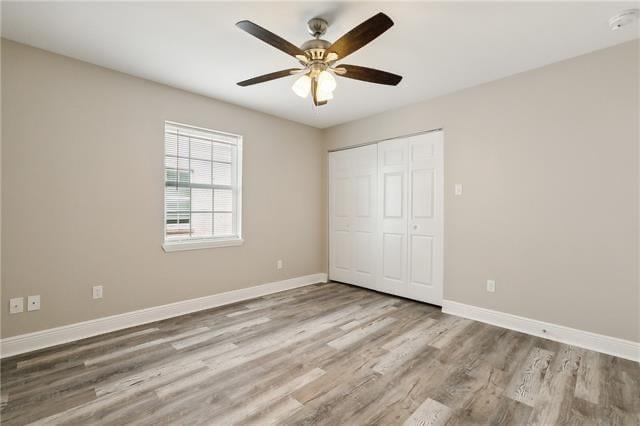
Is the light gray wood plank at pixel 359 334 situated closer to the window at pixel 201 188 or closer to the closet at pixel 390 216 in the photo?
the closet at pixel 390 216

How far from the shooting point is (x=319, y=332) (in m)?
2.89

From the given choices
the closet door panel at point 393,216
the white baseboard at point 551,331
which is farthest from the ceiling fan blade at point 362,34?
the white baseboard at point 551,331

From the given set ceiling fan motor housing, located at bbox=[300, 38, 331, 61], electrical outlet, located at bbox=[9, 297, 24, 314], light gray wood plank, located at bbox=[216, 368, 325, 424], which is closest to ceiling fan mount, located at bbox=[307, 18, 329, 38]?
ceiling fan motor housing, located at bbox=[300, 38, 331, 61]

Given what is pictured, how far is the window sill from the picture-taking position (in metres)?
3.32

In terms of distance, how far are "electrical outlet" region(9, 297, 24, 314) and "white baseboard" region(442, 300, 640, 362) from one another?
162 inches

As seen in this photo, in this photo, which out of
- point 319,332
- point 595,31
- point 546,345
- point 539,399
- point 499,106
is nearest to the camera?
point 539,399

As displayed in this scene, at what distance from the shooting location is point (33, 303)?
252cm

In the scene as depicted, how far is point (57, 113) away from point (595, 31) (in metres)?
4.51

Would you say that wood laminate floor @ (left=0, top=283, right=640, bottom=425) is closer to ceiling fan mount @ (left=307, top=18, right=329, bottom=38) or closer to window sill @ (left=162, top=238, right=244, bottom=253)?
window sill @ (left=162, top=238, right=244, bottom=253)

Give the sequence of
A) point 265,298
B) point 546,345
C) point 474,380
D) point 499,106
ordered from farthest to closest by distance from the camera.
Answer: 1. point 265,298
2. point 499,106
3. point 546,345
4. point 474,380

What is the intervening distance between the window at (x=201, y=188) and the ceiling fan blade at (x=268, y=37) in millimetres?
2022

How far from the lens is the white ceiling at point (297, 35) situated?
205 cm

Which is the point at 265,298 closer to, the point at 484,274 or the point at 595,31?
the point at 484,274

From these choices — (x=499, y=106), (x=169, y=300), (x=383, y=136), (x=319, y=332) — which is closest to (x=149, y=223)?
(x=169, y=300)
